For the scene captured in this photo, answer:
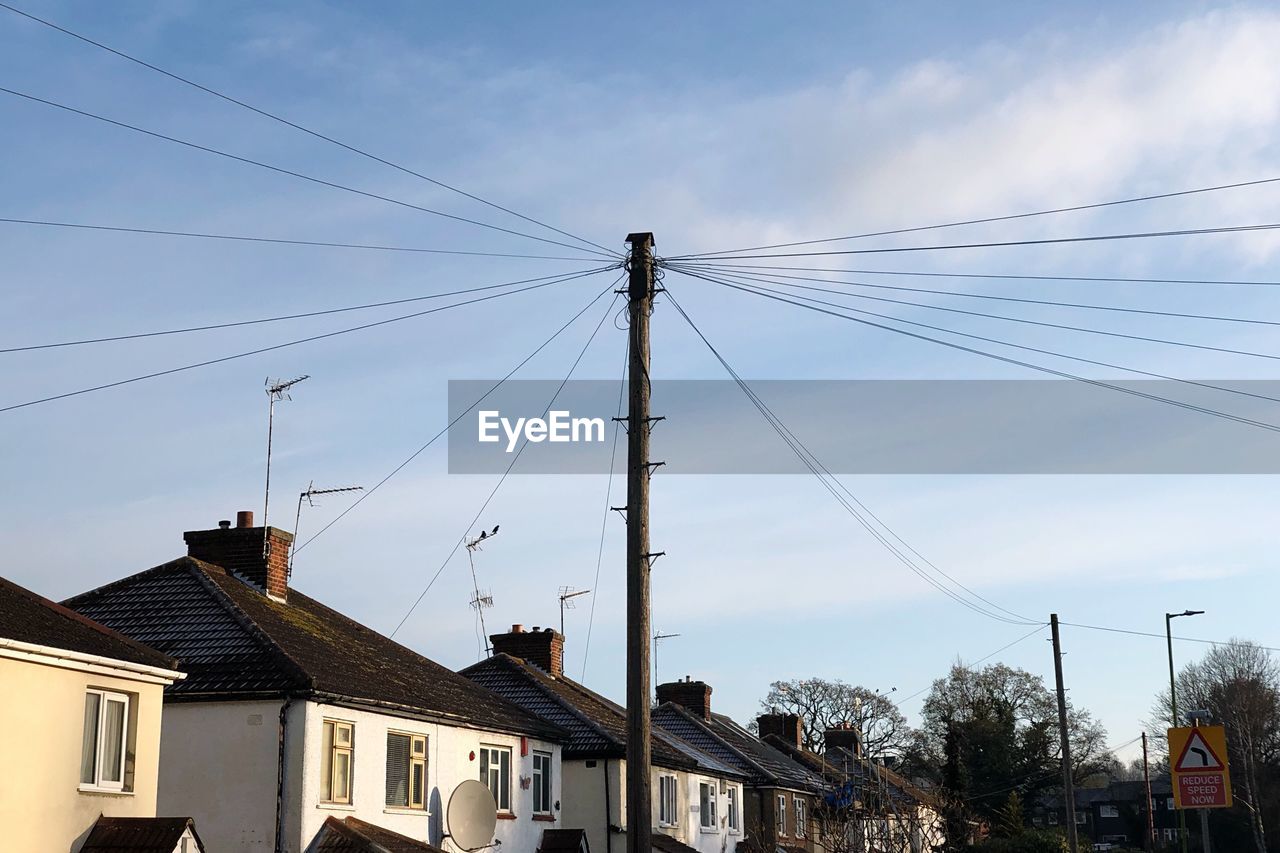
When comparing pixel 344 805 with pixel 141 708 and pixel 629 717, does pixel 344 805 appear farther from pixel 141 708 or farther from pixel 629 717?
pixel 629 717

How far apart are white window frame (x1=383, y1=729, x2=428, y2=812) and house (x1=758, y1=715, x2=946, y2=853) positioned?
1080cm

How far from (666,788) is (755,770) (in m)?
11.7

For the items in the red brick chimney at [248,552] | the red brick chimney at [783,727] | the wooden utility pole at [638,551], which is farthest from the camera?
the red brick chimney at [783,727]

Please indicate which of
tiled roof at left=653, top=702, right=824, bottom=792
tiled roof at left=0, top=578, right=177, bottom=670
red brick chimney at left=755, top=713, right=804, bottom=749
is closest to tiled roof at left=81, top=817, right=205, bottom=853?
tiled roof at left=0, top=578, right=177, bottom=670

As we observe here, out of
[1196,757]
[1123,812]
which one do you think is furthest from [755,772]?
[1123,812]

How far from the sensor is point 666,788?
3709 centimetres

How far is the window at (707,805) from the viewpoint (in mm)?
40469

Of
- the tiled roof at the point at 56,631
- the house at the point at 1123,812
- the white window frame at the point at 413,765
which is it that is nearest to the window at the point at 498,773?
the white window frame at the point at 413,765

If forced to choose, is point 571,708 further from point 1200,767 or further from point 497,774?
point 1200,767

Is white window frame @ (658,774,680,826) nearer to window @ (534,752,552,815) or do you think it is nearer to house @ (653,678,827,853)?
house @ (653,678,827,853)

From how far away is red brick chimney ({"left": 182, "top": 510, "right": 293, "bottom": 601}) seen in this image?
89.5 ft

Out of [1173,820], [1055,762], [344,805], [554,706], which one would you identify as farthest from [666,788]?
[1173,820]

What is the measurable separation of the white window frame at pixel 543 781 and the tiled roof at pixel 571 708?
2.07 metres

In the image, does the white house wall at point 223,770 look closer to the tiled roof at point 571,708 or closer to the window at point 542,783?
the window at point 542,783
